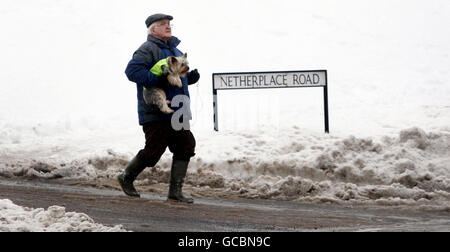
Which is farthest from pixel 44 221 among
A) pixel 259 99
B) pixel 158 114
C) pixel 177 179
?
pixel 259 99

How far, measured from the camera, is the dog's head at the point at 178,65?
948 cm

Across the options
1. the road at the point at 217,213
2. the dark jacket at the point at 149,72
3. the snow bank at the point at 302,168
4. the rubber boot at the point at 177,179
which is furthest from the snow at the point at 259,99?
the dark jacket at the point at 149,72

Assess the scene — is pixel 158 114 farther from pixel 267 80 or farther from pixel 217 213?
pixel 267 80

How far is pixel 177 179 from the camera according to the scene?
9984 mm

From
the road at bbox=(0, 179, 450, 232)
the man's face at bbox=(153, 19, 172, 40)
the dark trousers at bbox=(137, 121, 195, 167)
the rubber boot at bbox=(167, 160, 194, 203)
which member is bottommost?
the road at bbox=(0, 179, 450, 232)

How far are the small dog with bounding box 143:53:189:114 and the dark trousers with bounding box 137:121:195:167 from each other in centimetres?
23

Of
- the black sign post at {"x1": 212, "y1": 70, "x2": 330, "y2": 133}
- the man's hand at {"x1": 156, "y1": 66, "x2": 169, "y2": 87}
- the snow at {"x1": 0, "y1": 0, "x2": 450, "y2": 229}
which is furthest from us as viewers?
the black sign post at {"x1": 212, "y1": 70, "x2": 330, "y2": 133}

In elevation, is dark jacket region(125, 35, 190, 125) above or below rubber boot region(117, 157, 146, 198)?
above

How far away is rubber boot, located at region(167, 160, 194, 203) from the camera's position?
32.6ft

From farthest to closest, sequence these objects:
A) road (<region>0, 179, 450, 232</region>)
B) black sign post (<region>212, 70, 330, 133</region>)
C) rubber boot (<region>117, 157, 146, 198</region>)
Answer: black sign post (<region>212, 70, 330, 133</region>), rubber boot (<region>117, 157, 146, 198</region>), road (<region>0, 179, 450, 232</region>)

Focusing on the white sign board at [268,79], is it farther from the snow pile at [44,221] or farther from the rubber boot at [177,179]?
the snow pile at [44,221]

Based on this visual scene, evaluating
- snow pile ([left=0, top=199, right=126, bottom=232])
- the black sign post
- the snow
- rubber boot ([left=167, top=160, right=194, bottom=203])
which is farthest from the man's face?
the black sign post

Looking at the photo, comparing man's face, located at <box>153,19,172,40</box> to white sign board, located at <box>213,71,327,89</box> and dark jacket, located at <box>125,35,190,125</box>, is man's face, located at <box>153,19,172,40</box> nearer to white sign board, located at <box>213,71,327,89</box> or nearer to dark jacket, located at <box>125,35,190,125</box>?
dark jacket, located at <box>125,35,190,125</box>

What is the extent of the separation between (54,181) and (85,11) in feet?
54.0
